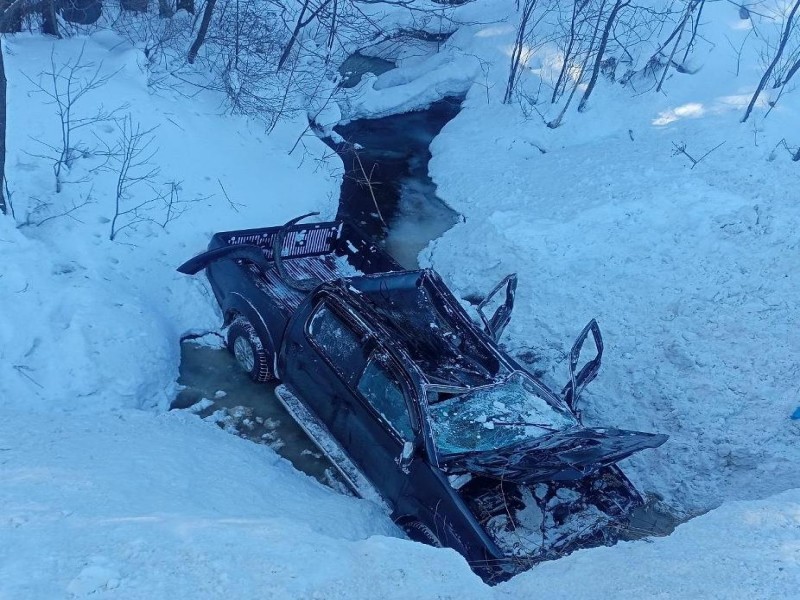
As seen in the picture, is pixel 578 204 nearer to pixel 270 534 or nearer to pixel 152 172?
pixel 152 172

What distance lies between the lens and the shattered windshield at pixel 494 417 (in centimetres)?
527

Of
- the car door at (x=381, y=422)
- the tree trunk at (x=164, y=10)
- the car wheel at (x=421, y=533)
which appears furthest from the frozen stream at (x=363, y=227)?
the tree trunk at (x=164, y=10)

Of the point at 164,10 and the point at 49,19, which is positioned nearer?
the point at 49,19

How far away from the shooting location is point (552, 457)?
193 inches

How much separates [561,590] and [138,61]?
9.55 meters

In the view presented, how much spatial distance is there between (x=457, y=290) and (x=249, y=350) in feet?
11.5

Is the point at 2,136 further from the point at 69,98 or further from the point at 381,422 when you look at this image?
the point at 381,422

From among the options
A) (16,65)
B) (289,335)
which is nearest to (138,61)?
(16,65)

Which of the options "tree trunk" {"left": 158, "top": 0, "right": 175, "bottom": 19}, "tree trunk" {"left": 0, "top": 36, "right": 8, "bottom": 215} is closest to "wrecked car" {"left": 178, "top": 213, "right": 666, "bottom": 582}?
"tree trunk" {"left": 0, "top": 36, "right": 8, "bottom": 215}

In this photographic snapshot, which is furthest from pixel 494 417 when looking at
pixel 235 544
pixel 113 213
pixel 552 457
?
pixel 113 213

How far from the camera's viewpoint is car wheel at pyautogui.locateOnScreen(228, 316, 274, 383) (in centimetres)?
659

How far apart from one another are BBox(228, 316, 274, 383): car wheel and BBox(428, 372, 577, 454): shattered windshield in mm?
2054

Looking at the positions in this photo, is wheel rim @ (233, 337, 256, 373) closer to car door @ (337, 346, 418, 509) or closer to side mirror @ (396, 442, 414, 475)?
car door @ (337, 346, 418, 509)

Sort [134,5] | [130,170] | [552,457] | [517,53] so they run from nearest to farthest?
1. [552,457]
2. [130,170]
3. [134,5]
4. [517,53]
